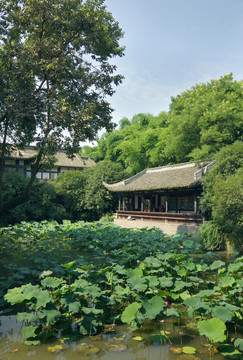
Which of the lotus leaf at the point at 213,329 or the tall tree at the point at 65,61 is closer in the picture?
the lotus leaf at the point at 213,329

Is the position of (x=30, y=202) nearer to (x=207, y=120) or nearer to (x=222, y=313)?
(x=207, y=120)

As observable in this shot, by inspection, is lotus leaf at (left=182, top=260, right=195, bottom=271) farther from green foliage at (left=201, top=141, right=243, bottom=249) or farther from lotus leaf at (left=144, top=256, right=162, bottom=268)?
green foliage at (left=201, top=141, right=243, bottom=249)

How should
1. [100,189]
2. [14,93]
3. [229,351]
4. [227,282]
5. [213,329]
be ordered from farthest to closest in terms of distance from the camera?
1. [100,189]
2. [14,93]
3. [227,282]
4. [229,351]
5. [213,329]

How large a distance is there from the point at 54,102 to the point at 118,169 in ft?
55.8

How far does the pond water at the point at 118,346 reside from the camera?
3.51 metres

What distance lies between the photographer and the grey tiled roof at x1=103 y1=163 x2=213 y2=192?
14977mm

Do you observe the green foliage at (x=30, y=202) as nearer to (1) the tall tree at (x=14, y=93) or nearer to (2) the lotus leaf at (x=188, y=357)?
(1) the tall tree at (x=14, y=93)

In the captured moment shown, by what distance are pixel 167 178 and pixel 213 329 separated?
15.5m

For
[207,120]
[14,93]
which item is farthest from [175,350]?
[207,120]

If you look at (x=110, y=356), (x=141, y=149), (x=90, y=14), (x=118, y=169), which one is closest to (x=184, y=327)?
(x=110, y=356)

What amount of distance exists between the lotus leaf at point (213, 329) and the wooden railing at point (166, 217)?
1105cm

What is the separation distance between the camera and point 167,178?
18.6 metres

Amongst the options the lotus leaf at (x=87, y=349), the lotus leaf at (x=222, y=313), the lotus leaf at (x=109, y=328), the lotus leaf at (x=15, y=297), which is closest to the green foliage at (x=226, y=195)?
the lotus leaf at (x=222, y=313)

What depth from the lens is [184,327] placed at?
14.1 ft
